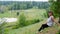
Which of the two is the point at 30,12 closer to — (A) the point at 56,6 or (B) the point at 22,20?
(B) the point at 22,20

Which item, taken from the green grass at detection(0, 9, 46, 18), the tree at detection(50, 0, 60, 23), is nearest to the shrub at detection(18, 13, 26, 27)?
the green grass at detection(0, 9, 46, 18)

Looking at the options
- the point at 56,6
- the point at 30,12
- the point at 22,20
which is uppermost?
the point at 56,6

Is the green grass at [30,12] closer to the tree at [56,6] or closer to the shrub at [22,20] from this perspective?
the shrub at [22,20]

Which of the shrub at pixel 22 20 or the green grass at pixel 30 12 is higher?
the green grass at pixel 30 12

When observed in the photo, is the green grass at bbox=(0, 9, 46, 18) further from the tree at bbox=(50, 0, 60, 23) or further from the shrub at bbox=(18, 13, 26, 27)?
the tree at bbox=(50, 0, 60, 23)

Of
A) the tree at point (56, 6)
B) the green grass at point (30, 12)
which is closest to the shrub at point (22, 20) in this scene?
the green grass at point (30, 12)

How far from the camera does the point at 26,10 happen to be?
1006cm

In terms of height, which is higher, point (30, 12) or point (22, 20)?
point (30, 12)

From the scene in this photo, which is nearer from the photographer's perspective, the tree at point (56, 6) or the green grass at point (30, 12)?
the tree at point (56, 6)

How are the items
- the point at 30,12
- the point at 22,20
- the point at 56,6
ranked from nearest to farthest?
1. the point at 56,6
2. the point at 30,12
3. the point at 22,20

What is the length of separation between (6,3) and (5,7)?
0.69ft

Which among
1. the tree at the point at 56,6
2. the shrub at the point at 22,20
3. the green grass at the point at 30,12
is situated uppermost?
the tree at the point at 56,6

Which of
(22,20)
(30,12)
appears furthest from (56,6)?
(22,20)

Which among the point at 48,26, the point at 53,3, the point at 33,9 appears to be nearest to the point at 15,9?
the point at 33,9
